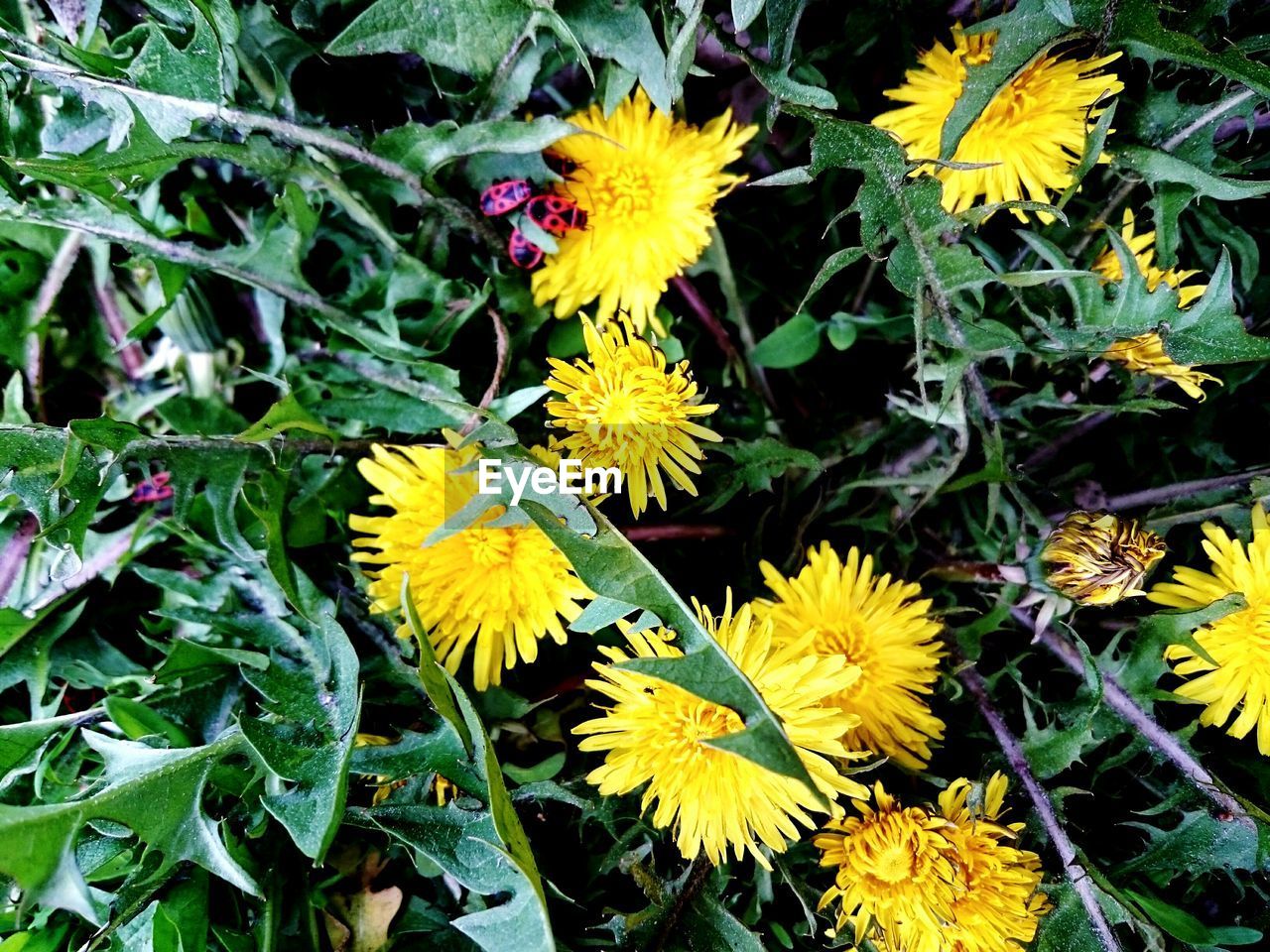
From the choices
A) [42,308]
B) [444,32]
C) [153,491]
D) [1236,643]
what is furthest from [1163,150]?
[42,308]

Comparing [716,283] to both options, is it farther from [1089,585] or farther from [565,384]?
[1089,585]

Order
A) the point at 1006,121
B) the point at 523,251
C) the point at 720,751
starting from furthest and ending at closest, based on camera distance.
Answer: the point at 523,251, the point at 1006,121, the point at 720,751

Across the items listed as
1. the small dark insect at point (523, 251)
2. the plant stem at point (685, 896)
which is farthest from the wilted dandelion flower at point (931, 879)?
the small dark insect at point (523, 251)

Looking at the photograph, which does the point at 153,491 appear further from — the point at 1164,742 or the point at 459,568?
the point at 1164,742

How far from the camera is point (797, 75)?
842mm

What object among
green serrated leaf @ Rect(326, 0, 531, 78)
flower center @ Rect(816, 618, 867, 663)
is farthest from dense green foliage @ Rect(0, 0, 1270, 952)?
flower center @ Rect(816, 618, 867, 663)

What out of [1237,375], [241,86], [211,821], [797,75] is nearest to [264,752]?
[211,821]

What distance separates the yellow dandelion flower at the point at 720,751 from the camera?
2.34 ft

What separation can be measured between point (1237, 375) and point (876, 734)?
0.54 meters

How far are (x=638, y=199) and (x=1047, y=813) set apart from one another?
2.42 feet

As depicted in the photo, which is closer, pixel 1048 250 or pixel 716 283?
pixel 1048 250

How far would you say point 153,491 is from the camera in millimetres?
973

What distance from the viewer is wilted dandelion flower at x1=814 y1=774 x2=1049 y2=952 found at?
29.5 inches

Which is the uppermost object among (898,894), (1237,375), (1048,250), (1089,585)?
(1048,250)
